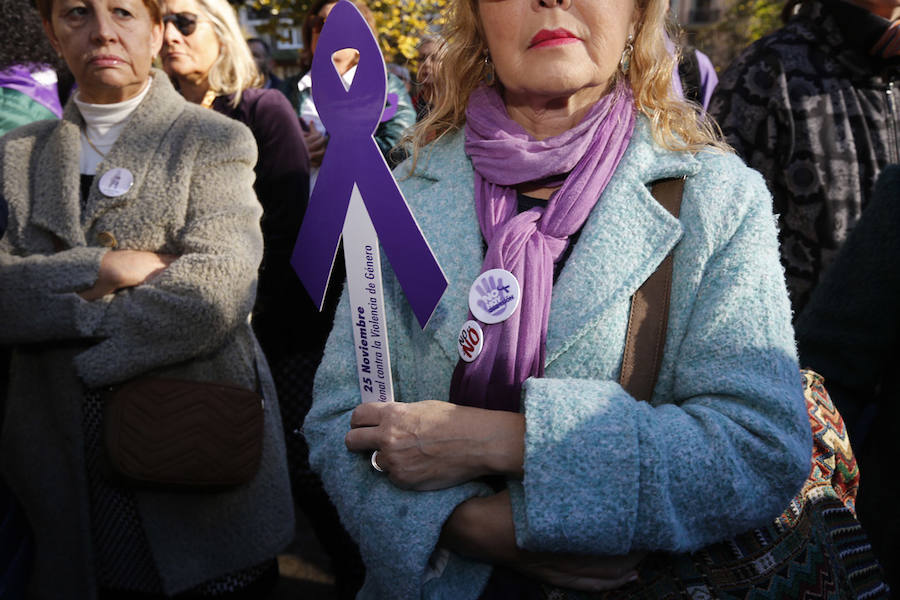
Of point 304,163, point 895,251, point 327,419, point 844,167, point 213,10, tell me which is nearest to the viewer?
point 327,419

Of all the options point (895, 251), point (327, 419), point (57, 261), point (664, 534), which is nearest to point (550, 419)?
point (664, 534)

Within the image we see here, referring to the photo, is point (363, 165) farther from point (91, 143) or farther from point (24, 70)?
point (24, 70)

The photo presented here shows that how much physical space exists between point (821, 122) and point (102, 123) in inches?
98.9

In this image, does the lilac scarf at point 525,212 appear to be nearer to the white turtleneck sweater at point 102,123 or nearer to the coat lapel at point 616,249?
the coat lapel at point 616,249

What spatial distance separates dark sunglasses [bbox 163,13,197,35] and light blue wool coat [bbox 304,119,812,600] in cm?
225

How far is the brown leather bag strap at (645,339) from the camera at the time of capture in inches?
50.1

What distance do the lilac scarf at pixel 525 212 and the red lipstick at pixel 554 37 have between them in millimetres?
149

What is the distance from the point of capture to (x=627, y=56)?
153 cm

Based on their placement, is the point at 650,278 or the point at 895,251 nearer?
the point at 650,278

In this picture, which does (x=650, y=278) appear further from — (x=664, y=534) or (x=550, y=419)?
(x=664, y=534)

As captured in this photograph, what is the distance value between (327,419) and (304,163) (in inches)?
68.9

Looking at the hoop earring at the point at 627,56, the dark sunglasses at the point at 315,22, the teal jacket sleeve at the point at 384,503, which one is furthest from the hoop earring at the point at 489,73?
the dark sunglasses at the point at 315,22

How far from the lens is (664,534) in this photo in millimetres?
1105

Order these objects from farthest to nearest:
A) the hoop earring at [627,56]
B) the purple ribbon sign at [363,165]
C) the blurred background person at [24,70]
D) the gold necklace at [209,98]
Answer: the gold necklace at [209,98] → the blurred background person at [24,70] → the hoop earring at [627,56] → the purple ribbon sign at [363,165]
